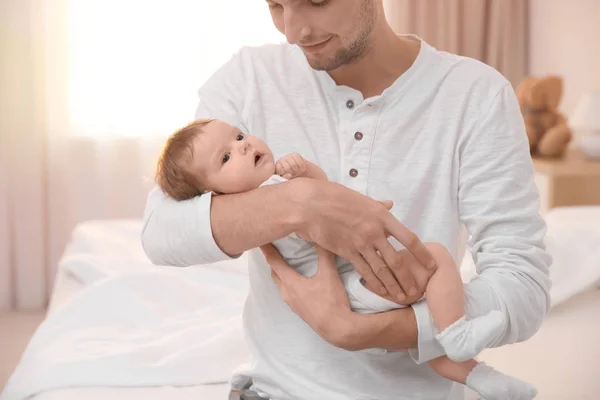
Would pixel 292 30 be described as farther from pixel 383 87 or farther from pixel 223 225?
pixel 223 225

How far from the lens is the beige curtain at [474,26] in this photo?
15.3ft

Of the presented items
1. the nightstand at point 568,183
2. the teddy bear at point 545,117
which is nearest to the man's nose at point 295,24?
the nightstand at point 568,183

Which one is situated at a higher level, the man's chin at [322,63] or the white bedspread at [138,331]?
the man's chin at [322,63]

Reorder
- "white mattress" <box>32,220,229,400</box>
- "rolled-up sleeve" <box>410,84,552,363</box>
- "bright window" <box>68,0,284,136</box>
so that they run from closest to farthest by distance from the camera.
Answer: "rolled-up sleeve" <box>410,84,552,363</box>, "white mattress" <box>32,220,229,400</box>, "bright window" <box>68,0,284,136</box>

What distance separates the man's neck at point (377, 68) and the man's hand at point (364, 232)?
323 mm

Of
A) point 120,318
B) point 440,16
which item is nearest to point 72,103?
point 440,16

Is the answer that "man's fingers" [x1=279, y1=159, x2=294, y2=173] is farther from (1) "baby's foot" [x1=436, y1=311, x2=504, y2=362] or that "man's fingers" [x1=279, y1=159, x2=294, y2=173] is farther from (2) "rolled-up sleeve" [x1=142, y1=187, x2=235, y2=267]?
(1) "baby's foot" [x1=436, y1=311, x2=504, y2=362]

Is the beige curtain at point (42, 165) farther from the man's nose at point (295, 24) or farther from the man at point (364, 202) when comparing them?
the man's nose at point (295, 24)

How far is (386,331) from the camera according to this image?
4.85 feet

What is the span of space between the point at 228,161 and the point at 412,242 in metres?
0.37

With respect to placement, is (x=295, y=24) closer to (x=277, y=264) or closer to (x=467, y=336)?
(x=277, y=264)

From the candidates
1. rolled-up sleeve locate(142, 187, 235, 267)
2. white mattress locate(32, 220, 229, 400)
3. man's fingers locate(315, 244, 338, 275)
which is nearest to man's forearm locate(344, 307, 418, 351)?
man's fingers locate(315, 244, 338, 275)

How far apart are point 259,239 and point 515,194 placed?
0.46 m

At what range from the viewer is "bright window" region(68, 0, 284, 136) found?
4465 mm
